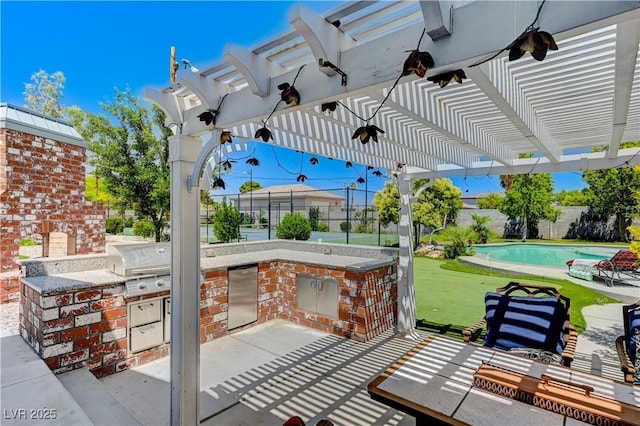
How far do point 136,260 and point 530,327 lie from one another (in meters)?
5.10

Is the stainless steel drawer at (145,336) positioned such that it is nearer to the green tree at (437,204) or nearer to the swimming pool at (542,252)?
the swimming pool at (542,252)

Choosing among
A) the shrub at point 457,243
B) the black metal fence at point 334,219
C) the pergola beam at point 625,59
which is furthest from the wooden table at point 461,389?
the shrub at point 457,243

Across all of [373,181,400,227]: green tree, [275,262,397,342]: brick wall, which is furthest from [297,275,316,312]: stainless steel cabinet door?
[373,181,400,227]: green tree

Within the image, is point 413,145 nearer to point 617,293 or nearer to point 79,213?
point 79,213

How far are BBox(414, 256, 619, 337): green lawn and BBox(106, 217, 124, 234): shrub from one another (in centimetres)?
1731

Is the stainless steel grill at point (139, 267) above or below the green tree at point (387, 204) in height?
below

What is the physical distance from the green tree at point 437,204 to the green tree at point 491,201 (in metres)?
3.95

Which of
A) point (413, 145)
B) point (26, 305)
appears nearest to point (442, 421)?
point (413, 145)

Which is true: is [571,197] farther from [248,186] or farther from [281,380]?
[248,186]

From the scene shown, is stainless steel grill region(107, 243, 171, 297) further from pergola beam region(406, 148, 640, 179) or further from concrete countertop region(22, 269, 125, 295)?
pergola beam region(406, 148, 640, 179)

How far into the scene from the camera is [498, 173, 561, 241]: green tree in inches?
740

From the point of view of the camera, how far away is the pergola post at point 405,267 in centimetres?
572

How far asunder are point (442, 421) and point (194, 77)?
279 cm

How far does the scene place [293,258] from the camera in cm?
630
